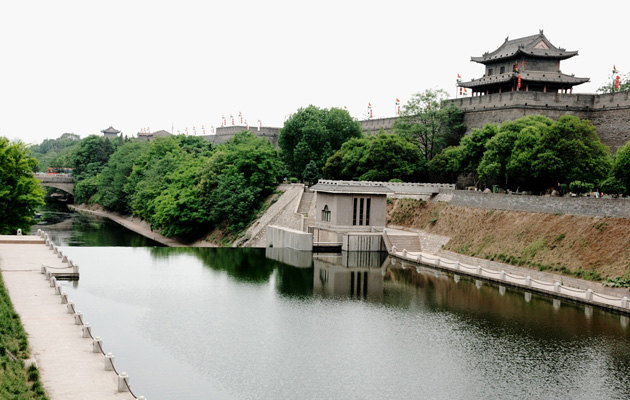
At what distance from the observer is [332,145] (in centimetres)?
6250

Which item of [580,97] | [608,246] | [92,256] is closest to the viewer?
[608,246]

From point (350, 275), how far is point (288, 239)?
10574mm

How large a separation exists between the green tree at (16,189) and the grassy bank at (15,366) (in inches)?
870

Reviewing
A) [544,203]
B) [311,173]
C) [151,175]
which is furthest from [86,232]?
[544,203]

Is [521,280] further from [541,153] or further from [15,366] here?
[15,366]

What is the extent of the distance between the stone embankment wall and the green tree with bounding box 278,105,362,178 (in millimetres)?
18828

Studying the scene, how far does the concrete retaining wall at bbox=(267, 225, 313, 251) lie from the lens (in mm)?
42688

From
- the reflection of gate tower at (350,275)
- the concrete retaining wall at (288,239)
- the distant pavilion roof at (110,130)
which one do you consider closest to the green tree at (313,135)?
the concrete retaining wall at (288,239)

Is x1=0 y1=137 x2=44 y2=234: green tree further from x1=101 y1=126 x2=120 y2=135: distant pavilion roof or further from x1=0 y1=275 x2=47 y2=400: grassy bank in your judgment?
x1=101 y1=126 x2=120 y2=135: distant pavilion roof

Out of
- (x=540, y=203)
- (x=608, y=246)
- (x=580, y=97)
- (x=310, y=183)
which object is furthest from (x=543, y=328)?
(x=310, y=183)

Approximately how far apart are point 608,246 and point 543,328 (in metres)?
7.62

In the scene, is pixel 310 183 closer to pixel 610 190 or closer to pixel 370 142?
pixel 370 142

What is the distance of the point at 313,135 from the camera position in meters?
60.9

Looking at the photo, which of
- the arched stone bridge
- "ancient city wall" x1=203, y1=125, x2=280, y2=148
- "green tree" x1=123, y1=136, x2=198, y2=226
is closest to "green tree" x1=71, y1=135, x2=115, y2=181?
the arched stone bridge
